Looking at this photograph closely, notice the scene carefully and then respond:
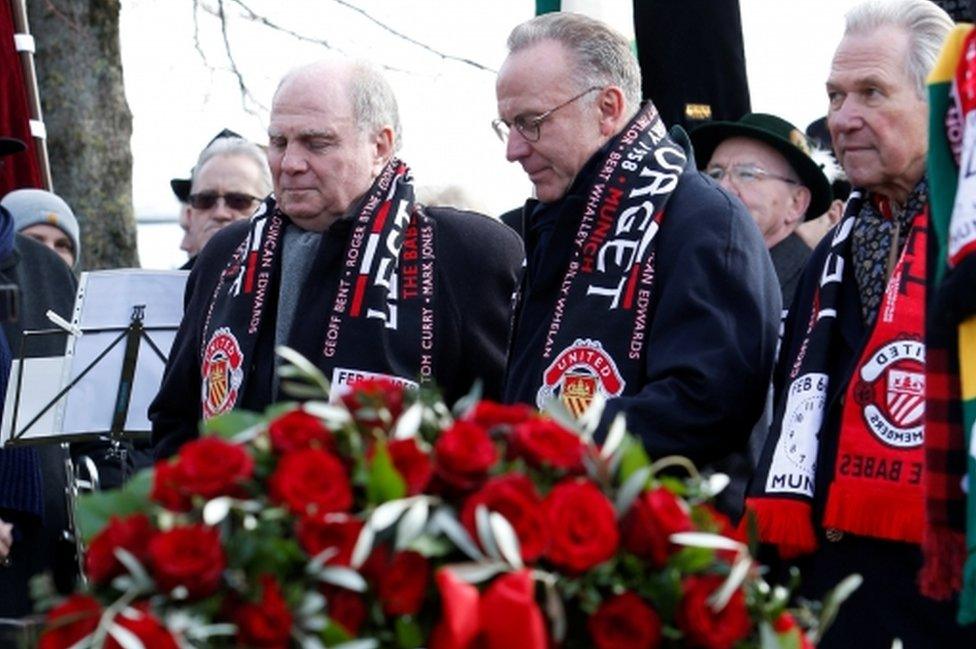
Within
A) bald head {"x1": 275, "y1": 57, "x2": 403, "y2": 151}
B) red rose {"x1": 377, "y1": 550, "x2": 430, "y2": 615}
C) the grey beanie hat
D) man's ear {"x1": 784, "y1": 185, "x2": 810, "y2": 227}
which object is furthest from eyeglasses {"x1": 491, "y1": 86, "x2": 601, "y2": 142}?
the grey beanie hat

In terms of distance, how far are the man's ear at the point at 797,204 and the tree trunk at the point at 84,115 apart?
221 inches

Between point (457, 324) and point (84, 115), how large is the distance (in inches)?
260

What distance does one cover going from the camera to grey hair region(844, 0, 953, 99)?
15.6ft

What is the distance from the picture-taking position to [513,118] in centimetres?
554

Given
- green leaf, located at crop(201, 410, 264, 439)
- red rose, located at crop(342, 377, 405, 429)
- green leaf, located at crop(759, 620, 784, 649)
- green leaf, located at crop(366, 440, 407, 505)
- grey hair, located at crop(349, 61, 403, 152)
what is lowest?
green leaf, located at crop(759, 620, 784, 649)

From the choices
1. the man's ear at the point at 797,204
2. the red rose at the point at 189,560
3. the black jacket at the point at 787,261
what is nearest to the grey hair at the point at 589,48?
the man's ear at the point at 797,204

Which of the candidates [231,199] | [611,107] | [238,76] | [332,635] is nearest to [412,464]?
[332,635]

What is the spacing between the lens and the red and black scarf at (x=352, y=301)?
5723mm

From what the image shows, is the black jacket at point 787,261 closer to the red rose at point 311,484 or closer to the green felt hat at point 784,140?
the green felt hat at point 784,140

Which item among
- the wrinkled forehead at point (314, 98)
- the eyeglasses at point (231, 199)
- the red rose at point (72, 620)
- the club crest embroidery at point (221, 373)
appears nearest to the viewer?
the red rose at point (72, 620)

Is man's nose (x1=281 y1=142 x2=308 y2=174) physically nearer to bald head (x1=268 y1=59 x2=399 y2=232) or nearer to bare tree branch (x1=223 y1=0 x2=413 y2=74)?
bald head (x1=268 y1=59 x2=399 y2=232)

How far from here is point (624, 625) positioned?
2900 millimetres

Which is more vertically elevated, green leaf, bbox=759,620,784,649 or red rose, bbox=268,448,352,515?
red rose, bbox=268,448,352,515

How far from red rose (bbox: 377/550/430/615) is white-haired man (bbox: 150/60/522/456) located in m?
2.78
